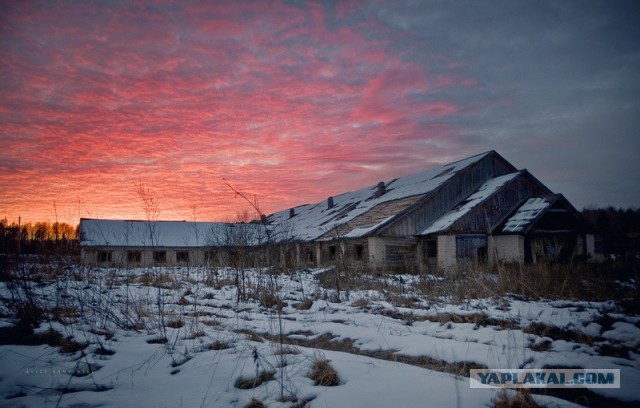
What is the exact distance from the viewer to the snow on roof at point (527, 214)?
1744 cm

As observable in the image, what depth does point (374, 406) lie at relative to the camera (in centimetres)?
229

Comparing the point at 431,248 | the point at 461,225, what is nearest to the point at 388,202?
the point at 431,248

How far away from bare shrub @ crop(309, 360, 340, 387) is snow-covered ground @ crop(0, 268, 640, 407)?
72mm

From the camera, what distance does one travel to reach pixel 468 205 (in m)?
19.3

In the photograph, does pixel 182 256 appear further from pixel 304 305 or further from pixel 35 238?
pixel 304 305

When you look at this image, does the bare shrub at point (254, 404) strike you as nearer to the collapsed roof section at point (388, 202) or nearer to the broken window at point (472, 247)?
the collapsed roof section at point (388, 202)

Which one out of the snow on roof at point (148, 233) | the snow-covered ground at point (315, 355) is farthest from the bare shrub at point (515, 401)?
the snow on roof at point (148, 233)

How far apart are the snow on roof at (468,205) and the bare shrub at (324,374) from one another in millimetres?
16239

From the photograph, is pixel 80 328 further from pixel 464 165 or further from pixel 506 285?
pixel 464 165

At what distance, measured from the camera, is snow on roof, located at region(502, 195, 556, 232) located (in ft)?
57.2

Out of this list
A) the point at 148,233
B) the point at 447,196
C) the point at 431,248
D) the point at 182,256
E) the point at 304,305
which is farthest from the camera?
the point at 182,256

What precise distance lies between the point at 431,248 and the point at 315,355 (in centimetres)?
1766

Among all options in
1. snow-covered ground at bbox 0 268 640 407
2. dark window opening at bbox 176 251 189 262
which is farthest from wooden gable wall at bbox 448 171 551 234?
dark window opening at bbox 176 251 189 262

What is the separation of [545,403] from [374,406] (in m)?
1.26
